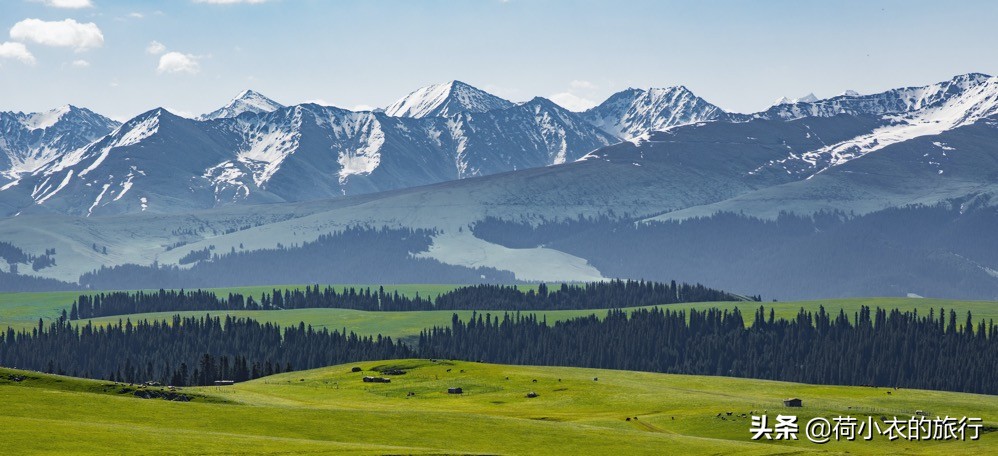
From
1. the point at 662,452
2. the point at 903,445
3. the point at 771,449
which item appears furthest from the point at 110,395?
the point at 903,445

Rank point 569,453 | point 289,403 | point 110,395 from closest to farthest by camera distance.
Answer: point 569,453
point 110,395
point 289,403

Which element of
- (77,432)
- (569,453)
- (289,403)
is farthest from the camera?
(289,403)

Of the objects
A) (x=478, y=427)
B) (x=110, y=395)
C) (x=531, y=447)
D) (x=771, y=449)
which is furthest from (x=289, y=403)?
(x=771, y=449)

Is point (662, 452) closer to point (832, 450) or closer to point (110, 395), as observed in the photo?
point (832, 450)

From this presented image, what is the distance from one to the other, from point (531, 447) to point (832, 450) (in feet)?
96.3

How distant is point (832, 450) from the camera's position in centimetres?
13288

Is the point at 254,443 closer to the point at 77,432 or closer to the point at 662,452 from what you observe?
the point at 77,432

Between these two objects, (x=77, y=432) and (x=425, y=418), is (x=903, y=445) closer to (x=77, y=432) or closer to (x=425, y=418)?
(x=425, y=418)

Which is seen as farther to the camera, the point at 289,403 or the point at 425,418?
the point at 289,403

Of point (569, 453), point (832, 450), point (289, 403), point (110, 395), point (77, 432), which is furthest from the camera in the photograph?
point (289, 403)

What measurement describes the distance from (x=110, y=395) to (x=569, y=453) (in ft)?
166

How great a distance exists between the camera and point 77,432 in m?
110

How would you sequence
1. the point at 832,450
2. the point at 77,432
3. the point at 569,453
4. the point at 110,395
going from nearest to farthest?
the point at 77,432
the point at 569,453
the point at 832,450
the point at 110,395

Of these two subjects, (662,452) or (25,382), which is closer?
(662,452)
